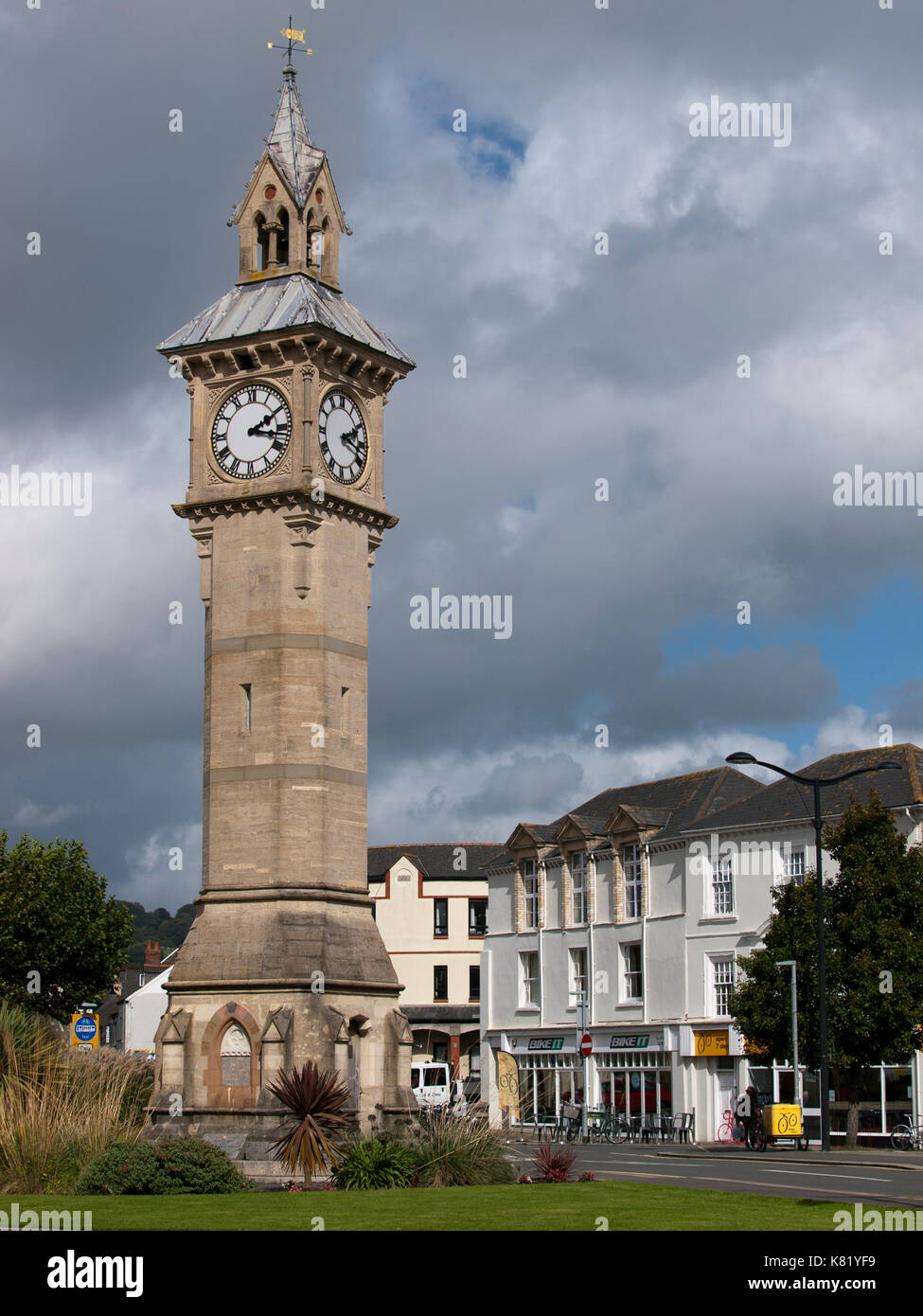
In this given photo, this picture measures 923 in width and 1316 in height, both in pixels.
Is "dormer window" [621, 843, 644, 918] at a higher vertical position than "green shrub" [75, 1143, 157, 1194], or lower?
higher

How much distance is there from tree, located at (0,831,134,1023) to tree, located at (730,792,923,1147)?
21101 millimetres

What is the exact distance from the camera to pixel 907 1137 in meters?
41.2

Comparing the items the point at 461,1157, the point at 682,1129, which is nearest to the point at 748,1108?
the point at 682,1129

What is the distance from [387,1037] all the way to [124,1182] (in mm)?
11408

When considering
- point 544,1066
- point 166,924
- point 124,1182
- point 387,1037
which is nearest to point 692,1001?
point 544,1066

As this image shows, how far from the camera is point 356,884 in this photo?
3669 centimetres

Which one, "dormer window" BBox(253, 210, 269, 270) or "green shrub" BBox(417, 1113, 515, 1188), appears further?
"dormer window" BBox(253, 210, 269, 270)

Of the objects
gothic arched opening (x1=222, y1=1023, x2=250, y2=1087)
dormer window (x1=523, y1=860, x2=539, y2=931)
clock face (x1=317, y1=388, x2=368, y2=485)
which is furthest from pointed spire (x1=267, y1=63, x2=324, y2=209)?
dormer window (x1=523, y1=860, x2=539, y2=931)

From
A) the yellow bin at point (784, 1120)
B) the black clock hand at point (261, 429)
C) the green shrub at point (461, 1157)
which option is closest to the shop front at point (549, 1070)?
the yellow bin at point (784, 1120)

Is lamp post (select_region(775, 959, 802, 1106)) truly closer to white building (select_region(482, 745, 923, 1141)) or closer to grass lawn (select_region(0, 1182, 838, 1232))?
white building (select_region(482, 745, 923, 1141))

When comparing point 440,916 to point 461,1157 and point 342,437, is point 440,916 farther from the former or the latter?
point 461,1157

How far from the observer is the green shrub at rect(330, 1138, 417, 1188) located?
2623 centimetres

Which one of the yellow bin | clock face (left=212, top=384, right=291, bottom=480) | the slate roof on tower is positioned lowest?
the yellow bin
